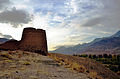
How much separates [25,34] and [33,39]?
229cm

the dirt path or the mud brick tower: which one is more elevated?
the mud brick tower

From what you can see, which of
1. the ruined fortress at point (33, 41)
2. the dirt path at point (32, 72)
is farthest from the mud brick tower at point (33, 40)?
the dirt path at point (32, 72)

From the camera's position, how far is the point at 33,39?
26922 mm

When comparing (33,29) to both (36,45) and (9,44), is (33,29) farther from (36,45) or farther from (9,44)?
(9,44)

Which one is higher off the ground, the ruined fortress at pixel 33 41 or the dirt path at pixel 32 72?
the ruined fortress at pixel 33 41

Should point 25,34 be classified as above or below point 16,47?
above

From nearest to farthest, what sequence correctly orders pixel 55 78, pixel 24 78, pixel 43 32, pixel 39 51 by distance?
1. pixel 24 78
2. pixel 55 78
3. pixel 39 51
4. pixel 43 32

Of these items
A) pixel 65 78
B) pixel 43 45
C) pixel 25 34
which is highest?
pixel 25 34

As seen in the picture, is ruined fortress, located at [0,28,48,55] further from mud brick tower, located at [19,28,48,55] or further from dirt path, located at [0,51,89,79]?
dirt path, located at [0,51,89,79]

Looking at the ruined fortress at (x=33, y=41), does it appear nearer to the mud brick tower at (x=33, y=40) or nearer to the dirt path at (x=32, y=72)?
the mud brick tower at (x=33, y=40)

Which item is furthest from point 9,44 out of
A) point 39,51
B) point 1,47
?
point 39,51

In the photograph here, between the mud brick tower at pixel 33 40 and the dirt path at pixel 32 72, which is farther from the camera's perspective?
the mud brick tower at pixel 33 40

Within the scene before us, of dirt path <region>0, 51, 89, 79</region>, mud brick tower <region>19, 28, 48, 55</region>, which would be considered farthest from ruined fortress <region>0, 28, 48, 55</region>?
dirt path <region>0, 51, 89, 79</region>

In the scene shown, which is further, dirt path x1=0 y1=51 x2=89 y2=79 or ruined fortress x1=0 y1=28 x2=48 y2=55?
ruined fortress x1=0 y1=28 x2=48 y2=55
